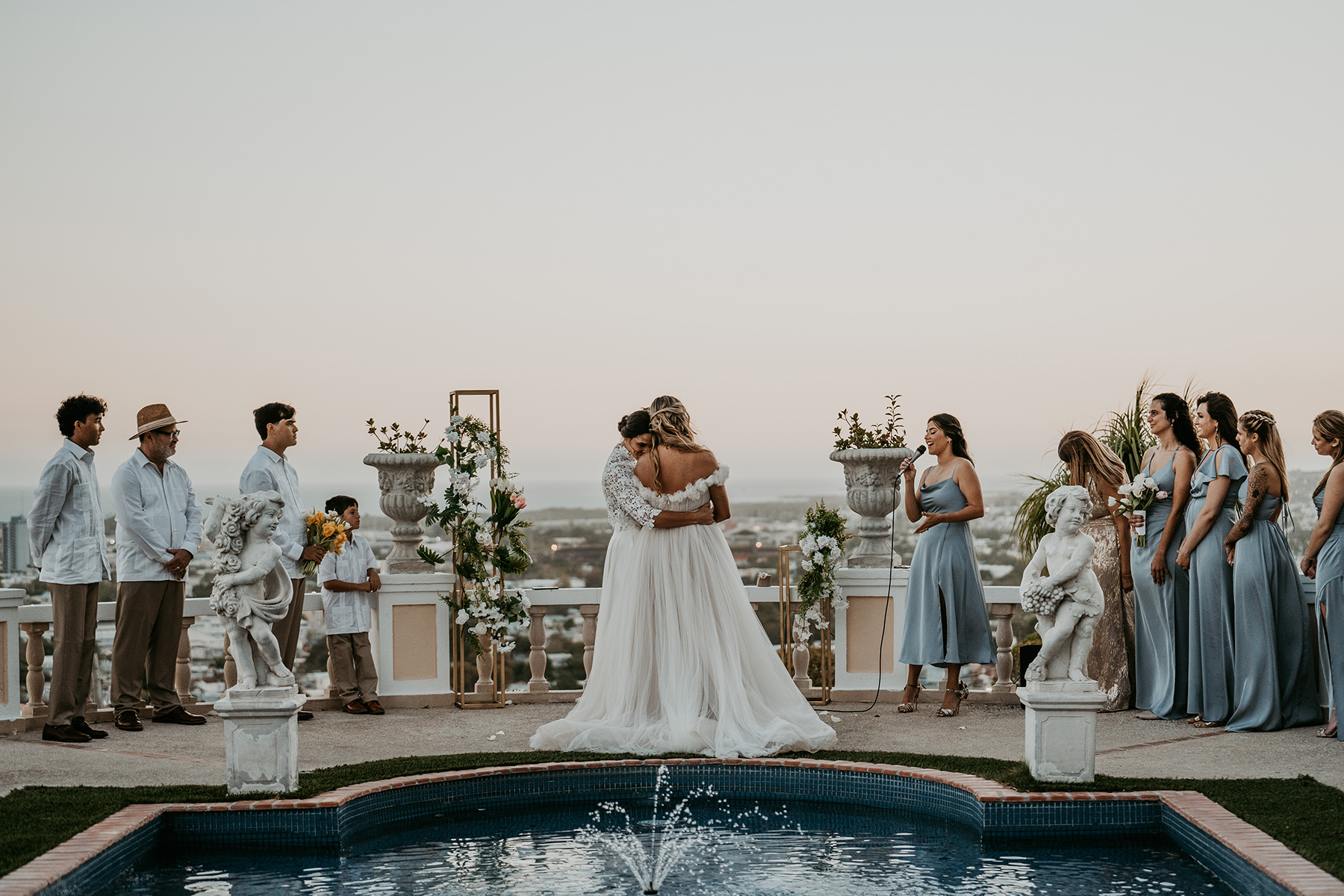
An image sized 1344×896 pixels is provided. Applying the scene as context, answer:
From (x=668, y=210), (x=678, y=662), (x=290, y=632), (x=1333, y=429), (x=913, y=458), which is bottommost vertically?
(x=678, y=662)

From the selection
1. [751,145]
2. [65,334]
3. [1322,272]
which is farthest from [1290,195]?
[65,334]

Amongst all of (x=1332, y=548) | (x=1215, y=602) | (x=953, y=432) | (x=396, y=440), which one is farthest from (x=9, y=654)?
(x=1332, y=548)

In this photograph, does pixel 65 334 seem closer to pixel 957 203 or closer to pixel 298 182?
pixel 298 182

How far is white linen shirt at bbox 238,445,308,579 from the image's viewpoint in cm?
697

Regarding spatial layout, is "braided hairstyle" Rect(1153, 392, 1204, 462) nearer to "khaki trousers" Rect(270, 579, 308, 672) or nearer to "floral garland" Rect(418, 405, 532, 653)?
"floral garland" Rect(418, 405, 532, 653)

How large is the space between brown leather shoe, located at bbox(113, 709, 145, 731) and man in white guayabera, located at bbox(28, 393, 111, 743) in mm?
177

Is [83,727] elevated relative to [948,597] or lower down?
lower down

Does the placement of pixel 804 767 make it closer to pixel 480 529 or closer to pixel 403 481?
pixel 480 529

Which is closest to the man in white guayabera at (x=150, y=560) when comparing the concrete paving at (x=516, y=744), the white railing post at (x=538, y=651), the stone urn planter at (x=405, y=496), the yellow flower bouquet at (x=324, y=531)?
the concrete paving at (x=516, y=744)

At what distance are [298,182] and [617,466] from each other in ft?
23.4

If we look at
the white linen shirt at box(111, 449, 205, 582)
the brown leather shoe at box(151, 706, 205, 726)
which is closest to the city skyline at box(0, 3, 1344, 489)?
the white linen shirt at box(111, 449, 205, 582)

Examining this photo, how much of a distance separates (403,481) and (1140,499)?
468cm

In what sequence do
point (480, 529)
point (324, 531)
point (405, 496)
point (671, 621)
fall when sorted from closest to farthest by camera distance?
point (324, 531)
point (671, 621)
point (480, 529)
point (405, 496)

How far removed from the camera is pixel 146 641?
6867 millimetres
